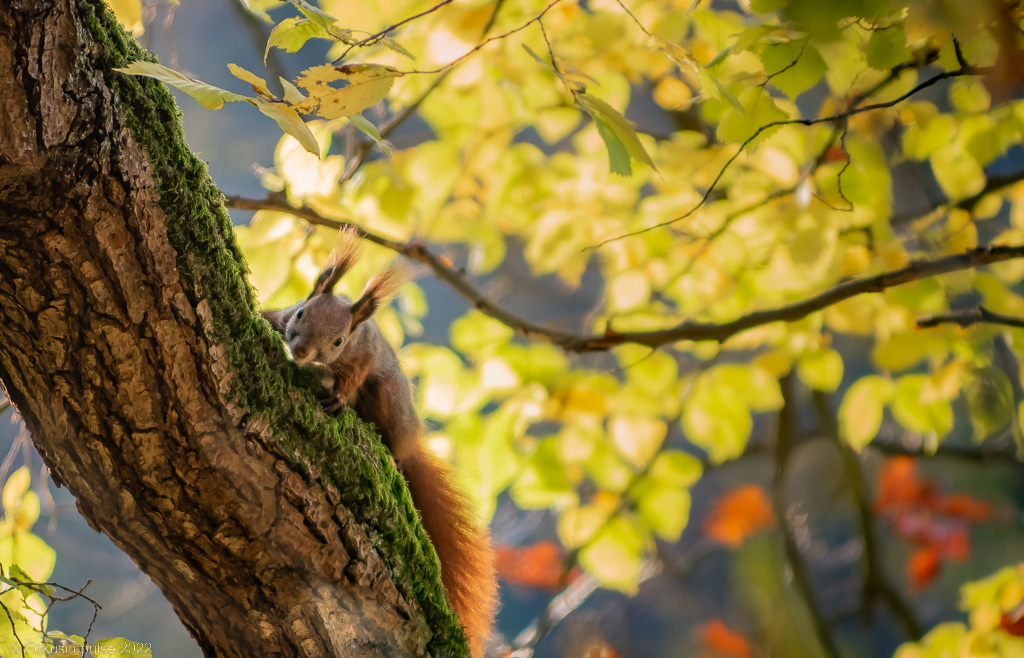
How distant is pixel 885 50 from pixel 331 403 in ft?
2.49

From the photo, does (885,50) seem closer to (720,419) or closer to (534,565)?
(720,419)

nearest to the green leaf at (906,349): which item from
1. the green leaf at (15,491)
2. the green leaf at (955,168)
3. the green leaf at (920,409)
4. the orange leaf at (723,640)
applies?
the green leaf at (920,409)

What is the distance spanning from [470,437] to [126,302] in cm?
110

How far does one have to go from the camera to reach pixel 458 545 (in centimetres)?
117

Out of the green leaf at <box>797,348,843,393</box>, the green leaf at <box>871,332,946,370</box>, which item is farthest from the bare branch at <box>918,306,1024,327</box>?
the green leaf at <box>797,348,843,393</box>

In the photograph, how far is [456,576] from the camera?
1.13 m

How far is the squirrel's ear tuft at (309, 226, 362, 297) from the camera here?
1.05 metres

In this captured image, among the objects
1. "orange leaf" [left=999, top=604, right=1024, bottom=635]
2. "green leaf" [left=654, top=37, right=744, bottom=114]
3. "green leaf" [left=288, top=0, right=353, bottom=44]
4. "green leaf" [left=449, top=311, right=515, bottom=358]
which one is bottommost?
"orange leaf" [left=999, top=604, right=1024, bottom=635]

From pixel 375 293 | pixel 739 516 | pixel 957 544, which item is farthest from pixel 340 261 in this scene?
pixel 957 544

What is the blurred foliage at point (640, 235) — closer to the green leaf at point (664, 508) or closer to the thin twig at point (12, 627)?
the green leaf at point (664, 508)

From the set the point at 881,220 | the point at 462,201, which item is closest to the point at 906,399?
the point at 881,220

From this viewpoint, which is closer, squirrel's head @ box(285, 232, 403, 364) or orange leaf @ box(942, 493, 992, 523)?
squirrel's head @ box(285, 232, 403, 364)

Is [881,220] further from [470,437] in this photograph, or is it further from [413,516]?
[413,516]

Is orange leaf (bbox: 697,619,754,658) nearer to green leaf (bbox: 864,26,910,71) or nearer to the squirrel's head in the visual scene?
the squirrel's head
